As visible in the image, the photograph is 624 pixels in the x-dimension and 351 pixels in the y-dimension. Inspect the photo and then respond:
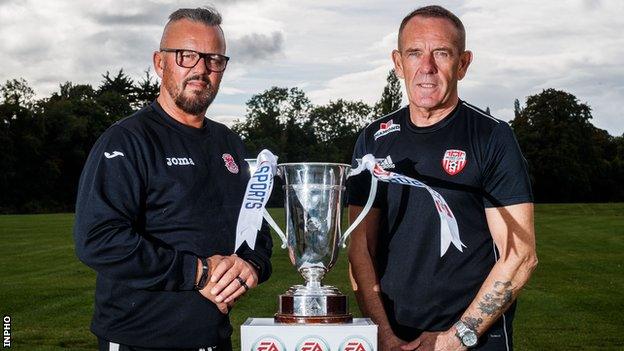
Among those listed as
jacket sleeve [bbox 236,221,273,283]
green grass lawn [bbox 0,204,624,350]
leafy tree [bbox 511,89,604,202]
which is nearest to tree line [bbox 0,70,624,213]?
leafy tree [bbox 511,89,604,202]

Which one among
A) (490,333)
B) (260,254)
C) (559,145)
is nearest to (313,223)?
(260,254)

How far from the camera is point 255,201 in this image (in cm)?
335

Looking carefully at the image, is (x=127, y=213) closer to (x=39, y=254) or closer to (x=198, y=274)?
(x=198, y=274)

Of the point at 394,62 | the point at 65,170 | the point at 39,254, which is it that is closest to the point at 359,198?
the point at 394,62

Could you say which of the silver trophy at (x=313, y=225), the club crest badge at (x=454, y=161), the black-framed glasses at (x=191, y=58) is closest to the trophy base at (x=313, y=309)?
the silver trophy at (x=313, y=225)

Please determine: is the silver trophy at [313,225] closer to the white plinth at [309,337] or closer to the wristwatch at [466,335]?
the white plinth at [309,337]

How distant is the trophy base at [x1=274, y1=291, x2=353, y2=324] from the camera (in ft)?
10.3

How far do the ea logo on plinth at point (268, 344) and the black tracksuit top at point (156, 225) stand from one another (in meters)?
0.51

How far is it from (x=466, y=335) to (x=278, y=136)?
7411 centimetres

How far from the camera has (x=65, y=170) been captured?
6288 centimetres

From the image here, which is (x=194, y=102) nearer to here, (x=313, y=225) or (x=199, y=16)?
(x=199, y=16)

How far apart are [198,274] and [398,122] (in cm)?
111

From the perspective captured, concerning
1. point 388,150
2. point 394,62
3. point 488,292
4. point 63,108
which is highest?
point 63,108

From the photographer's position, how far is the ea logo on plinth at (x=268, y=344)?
304cm
